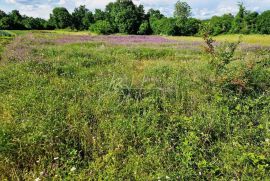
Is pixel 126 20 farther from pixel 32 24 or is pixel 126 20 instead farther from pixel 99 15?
pixel 32 24

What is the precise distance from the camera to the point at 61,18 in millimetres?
105250

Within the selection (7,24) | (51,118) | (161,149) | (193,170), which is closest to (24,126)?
(51,118)

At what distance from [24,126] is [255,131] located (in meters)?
4.15

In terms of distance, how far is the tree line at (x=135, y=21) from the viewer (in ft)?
207

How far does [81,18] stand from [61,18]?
723 centimetres

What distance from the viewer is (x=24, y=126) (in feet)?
17.1

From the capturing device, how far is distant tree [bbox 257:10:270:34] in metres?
61.7

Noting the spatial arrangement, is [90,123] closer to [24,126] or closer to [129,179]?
[24,126]

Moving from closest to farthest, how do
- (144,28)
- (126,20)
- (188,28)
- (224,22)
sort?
(224,22) < (188,28) < (144,28) < (126,20)

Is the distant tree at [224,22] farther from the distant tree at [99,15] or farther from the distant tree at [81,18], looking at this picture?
the distant tree at [81,18]

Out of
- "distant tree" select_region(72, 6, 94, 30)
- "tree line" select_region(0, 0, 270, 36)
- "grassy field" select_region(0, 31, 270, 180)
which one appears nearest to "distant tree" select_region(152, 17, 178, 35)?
"tree line" select_region(0, 0, 270, 36)

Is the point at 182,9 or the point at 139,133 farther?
the point at 182,9

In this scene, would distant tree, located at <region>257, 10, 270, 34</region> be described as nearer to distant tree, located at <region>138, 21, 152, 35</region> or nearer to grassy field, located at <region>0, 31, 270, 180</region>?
distant tree, located at <region>138, 21, 152, 35</region>

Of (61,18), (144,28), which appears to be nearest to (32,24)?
(61,18)
